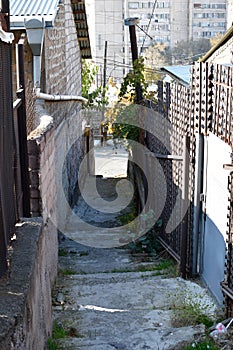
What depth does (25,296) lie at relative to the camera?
9.68 feet

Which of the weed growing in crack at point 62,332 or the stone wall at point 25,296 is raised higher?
the stone wall at point 25,296

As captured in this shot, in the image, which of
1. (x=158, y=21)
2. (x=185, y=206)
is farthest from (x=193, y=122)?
(x=158, y=21)

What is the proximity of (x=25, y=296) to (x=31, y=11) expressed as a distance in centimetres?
626

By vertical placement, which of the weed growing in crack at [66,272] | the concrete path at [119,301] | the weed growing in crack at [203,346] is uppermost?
the weed growing in crack at [203,346]

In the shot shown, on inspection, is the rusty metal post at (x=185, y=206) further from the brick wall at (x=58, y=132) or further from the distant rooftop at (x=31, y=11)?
the distant rooftop at (x=31, y=11)

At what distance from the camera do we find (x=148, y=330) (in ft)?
16.2

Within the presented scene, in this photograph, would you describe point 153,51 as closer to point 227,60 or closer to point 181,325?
point 227,60

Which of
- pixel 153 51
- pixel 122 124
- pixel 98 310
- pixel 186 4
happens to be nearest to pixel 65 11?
pixel 122 124

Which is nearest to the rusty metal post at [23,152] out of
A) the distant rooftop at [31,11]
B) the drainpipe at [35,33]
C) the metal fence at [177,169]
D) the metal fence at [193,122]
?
the metal fence at [193,122]

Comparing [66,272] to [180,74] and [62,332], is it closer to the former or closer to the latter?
[62,332]

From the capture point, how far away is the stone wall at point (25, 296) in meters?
2.63

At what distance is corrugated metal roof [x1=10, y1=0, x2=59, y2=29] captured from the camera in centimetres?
797

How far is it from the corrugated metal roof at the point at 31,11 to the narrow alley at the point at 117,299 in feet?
11.5

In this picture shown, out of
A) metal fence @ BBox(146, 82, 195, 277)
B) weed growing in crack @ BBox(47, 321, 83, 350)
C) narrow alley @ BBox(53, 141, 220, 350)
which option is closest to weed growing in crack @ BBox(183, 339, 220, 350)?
narrow alley @ BBox(53, 141, 220, 350)
